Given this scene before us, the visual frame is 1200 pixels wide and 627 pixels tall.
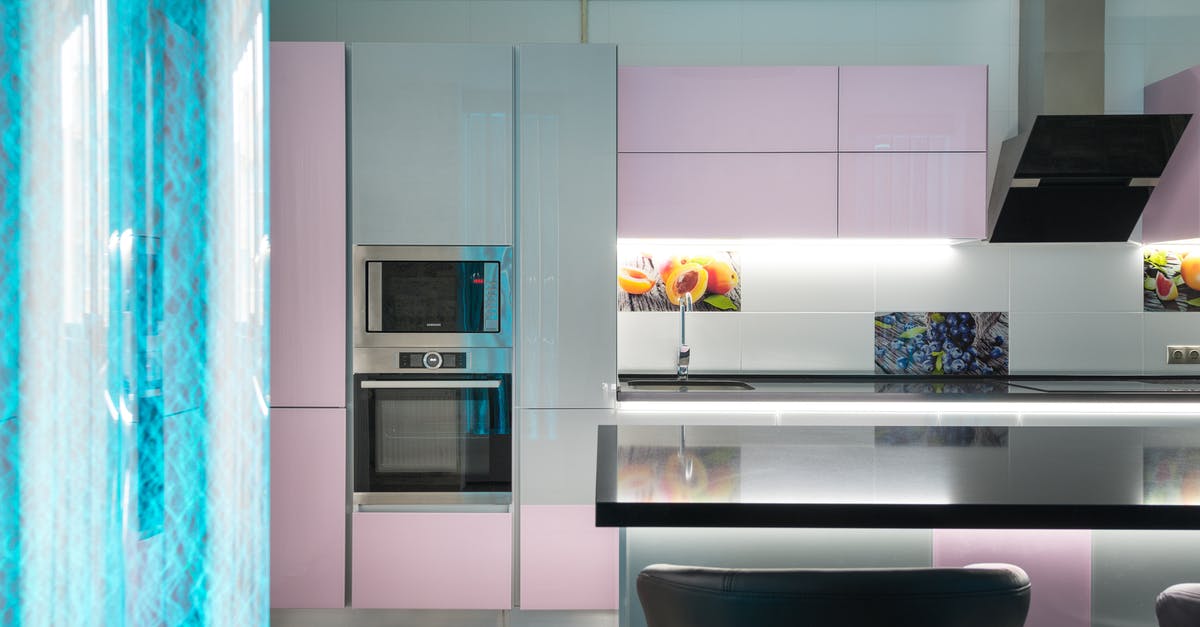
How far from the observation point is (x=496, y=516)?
9.07ft

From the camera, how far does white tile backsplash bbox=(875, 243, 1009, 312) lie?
3404 millimetres

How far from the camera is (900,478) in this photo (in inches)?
49.4

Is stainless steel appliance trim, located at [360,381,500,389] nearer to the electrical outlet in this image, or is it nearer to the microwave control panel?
the microwave control panel

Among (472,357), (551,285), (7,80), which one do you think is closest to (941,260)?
(551,285)

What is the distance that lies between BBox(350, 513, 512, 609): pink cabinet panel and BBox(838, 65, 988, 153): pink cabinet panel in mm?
1965

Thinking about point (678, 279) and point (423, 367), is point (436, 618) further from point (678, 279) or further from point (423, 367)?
point (678, 279)

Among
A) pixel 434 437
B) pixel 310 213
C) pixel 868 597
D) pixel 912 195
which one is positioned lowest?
pixel 434 437

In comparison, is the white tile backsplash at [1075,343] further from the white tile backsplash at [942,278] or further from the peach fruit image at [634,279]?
the peach fruit image at [634,279]

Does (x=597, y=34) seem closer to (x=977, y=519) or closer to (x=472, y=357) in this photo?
A: (x=472, y=357)

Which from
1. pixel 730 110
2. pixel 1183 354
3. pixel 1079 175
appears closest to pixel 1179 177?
pixel 1079 175

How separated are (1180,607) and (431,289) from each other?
7.34 feet

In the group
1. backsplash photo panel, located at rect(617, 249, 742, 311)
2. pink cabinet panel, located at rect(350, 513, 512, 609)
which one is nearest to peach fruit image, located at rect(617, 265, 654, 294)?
backsplash photo panel, located at rect(617, 249, 742, 311)

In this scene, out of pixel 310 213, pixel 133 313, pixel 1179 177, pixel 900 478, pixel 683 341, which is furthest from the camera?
pixel 683 341

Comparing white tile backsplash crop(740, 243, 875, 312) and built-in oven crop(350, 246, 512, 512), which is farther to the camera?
white tile backsplash crop(740, 243, 875, 312)
